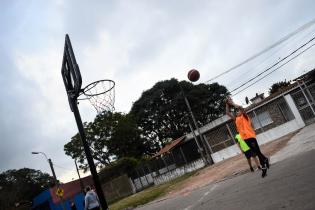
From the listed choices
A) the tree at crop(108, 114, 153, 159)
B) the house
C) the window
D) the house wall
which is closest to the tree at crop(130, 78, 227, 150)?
the tree at crop(108, 114, 153, 159)

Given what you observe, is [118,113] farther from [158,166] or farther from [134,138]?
[158,166]

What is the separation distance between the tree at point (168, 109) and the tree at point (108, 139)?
212 cm

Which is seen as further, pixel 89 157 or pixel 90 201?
pixel 90 201

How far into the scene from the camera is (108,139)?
56.3m

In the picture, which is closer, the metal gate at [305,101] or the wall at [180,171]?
the metal gate at [305,101]

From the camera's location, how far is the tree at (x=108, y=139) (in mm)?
55812

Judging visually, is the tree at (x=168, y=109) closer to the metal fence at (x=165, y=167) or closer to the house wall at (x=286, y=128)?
the metal fence at (x=165, y=167)

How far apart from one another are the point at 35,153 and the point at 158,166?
11.7m

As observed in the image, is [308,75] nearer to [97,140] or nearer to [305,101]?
[305,101]

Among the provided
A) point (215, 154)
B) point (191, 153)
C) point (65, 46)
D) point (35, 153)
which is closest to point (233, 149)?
point (215, 154)

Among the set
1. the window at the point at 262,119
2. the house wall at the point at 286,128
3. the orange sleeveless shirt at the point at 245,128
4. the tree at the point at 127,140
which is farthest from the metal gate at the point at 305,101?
the tree at the point at 127,140

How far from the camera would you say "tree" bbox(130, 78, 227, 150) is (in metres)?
55.6

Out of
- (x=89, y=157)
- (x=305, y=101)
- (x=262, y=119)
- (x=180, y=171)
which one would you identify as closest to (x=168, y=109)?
(x=180, y=171)

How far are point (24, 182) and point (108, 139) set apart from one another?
31.5m
